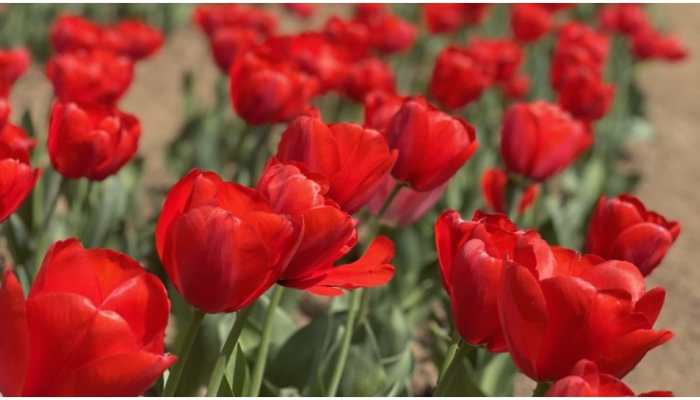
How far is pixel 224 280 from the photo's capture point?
36.9 inches

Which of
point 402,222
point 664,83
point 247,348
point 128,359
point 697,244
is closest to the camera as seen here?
point 128,359

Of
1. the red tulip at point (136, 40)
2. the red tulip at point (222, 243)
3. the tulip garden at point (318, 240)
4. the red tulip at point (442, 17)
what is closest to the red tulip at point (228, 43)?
the tulip garden at point (318, 240)

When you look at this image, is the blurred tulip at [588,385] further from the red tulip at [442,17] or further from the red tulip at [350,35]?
the red tulip at [442,17]

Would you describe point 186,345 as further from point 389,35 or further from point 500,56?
point 389,35

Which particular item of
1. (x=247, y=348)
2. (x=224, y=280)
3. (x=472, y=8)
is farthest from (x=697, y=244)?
(x=224, y=280)

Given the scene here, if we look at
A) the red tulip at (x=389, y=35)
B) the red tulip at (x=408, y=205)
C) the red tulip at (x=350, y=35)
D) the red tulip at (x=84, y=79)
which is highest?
the red tulip at (x=84, y=79)

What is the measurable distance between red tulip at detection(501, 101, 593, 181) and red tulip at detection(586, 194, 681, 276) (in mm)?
560

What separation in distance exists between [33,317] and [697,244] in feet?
11.9

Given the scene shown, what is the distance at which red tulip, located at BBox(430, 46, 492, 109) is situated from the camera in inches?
104

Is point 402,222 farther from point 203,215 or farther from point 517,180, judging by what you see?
point 203,215

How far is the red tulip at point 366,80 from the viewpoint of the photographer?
9.03 ft

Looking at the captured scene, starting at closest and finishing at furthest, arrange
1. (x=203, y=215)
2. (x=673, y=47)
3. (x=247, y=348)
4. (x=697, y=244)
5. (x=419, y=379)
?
(x=203, y=215)
(x=247, y=348)
(x=419, y=379)
(x=697, y=244)
(x=673, y=47)

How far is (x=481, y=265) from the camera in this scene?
3.34ft

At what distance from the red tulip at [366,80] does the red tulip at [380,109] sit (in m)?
0.90
